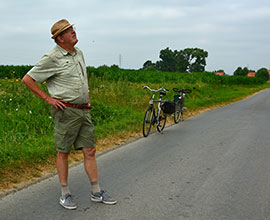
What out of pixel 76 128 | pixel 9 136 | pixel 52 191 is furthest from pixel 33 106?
pixel 76 128

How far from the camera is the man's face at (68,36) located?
11.7 ft

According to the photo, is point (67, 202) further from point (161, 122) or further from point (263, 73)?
point (263, 73)

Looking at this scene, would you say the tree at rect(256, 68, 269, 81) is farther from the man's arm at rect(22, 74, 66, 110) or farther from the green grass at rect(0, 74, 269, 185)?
the man's arm at rect(22, 74, 66, 110)

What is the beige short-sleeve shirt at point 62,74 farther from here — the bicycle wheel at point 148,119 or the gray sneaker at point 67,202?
the bicycle wheel at point 148,119

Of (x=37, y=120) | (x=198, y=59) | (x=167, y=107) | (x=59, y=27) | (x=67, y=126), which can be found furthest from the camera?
(x=198, y=59)

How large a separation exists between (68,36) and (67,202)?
195 cm

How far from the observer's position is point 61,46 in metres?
3.64

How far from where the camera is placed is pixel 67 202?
3768 mm

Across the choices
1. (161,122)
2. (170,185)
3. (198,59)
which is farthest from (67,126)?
(198,59)

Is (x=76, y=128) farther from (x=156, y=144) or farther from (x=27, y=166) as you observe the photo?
(x=156, y=144)

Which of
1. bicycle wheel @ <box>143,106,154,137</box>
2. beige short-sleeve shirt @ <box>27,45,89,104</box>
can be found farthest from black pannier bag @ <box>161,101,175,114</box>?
beige short-sleeve shirt @ <box>27,45,89,104</box>

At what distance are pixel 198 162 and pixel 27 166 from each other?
3.07 meters

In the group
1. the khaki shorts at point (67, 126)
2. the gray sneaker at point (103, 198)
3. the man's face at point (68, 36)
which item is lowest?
the gray sneaker at point (103, 198)

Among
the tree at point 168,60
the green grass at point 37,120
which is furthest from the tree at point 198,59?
the green grass at point 37,120
